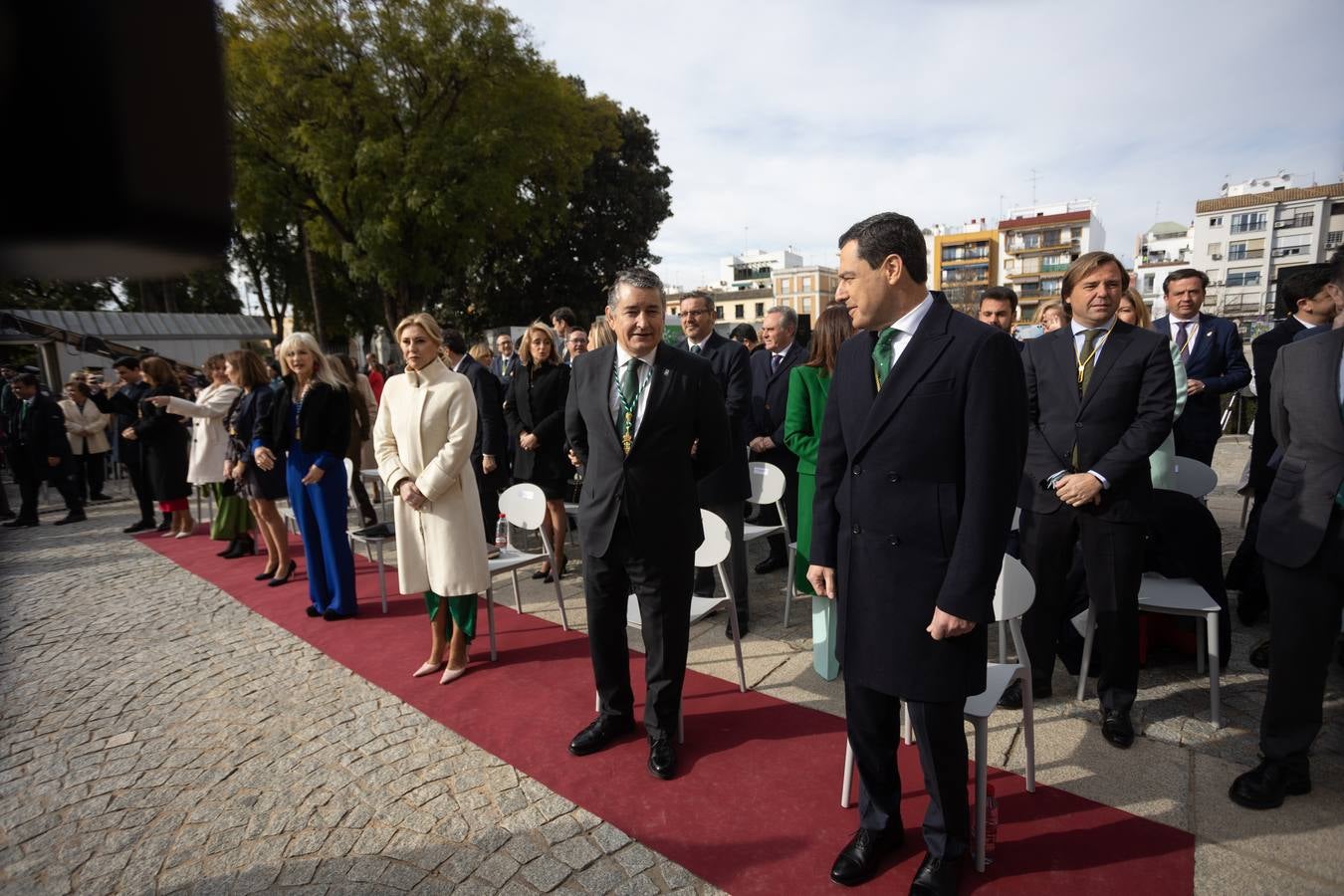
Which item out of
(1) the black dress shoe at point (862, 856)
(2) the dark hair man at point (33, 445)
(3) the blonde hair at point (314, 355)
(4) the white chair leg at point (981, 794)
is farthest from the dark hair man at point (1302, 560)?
(2) the dark hair man at point (33, 445)

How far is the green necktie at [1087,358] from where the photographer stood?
3238 millimetres

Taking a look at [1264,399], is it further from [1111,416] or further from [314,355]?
[314,355]

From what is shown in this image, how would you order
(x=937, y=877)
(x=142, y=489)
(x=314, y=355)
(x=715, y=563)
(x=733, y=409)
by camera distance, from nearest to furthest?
(x=937, y=877), (x=715, y=563), (x=733, y=409), (x=314, y=355), (x=142, y=489)

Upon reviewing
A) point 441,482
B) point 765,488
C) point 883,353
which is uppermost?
point 883,353

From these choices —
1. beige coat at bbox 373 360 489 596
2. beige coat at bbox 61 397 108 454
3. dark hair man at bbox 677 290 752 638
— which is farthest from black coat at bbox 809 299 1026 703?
beige coat at bbox 61 397 108 454

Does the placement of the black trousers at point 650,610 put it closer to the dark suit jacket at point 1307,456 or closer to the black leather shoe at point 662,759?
the black leather shoe at point 662,759

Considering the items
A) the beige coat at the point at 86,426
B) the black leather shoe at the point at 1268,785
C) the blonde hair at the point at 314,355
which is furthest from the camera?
the beige coat at the point at 86,426

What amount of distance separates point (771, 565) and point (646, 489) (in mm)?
3243

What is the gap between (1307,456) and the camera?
265 cm

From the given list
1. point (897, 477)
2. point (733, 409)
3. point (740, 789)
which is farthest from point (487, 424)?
point (897, 477)

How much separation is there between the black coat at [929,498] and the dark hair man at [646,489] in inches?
38.2

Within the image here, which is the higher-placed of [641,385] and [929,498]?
[641,385]

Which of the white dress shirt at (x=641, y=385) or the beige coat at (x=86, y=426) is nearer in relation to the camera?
the white dress shirt at (x=641, y=385)

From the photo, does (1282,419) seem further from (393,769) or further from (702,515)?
(393,769)
